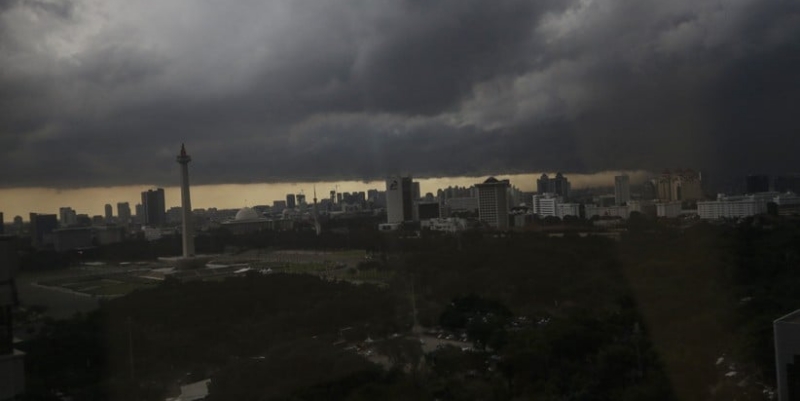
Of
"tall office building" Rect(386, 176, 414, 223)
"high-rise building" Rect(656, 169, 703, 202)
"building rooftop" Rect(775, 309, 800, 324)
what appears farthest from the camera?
"tall office building" Rect(386, 176, 414, 223)

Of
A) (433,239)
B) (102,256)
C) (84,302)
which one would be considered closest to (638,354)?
(84,302)

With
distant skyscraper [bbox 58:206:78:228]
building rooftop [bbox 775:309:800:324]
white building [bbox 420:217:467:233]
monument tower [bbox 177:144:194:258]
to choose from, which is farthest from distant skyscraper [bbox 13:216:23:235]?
white building [bbox 420:217:467:233]

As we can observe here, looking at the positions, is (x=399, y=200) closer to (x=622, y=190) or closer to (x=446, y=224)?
(x=446, y=224)

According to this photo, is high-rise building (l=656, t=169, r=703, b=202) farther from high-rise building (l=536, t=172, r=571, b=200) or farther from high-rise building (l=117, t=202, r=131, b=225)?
high-rise building (l=117, t=202, r=131, b=225)

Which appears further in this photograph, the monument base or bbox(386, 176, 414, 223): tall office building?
bbox(386, 176, 414, 223): tall office building

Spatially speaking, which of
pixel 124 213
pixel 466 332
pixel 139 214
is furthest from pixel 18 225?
pixel 466 332
